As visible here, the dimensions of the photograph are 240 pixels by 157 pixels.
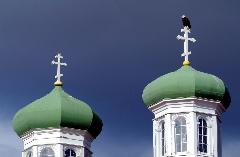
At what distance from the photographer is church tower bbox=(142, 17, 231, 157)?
2903 cm

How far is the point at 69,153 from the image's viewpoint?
1214 inches

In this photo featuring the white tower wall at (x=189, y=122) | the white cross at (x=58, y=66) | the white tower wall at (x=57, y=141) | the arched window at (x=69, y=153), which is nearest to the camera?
the white tower wall at (x=189, y=122)

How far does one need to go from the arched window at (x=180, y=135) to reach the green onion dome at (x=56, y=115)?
11.0 ft

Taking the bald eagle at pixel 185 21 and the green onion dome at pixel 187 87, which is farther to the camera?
the bald eagle at pixel 185 21

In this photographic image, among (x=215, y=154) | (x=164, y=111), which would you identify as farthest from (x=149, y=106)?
(x=215, y=154)

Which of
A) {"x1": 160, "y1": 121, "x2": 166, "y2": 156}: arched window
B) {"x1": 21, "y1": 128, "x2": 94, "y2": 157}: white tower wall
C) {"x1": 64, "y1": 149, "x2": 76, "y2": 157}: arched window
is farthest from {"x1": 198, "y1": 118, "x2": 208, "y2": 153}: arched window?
{"x1": 64, "y1": 149, "x2": 76, "y2": 157}: arched window

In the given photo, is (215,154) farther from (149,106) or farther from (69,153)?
(69,153)

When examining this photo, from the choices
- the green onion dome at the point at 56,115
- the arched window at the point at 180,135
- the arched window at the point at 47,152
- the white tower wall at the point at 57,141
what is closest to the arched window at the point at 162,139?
the arched window at the point at 180,135

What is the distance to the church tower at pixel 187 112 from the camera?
29031 millimetres

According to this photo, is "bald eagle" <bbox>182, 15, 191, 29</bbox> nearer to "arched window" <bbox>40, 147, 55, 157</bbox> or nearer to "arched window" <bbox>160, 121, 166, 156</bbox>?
"arched window" <bbox>160, 121, 166, 156</bbox>

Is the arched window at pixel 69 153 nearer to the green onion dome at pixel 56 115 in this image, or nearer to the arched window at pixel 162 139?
the green onion dome at pixel 56 115

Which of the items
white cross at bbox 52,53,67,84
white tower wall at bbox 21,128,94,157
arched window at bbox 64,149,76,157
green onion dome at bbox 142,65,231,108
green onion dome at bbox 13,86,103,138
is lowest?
arched window at bbox 64,149,76,157

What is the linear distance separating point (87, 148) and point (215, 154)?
4.78 metres

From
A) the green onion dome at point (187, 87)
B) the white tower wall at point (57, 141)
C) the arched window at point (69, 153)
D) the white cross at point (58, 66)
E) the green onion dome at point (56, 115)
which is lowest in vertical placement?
the arched window at point (69, 153)
